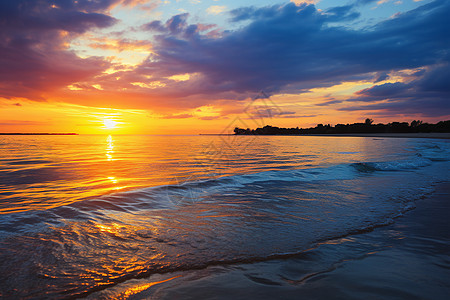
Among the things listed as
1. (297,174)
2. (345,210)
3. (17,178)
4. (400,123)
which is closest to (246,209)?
(345,210)

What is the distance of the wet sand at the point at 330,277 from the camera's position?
2564mm

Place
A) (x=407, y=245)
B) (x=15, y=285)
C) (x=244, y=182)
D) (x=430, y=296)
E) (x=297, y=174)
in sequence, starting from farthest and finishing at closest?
(x=297, y=174)
(x=244, y=182)
(x=407, y=245)
(x=15, y=285)
(x=430, y=296)

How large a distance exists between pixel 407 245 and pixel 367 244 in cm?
58

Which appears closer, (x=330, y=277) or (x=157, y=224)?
Result: (x=330, y=277)

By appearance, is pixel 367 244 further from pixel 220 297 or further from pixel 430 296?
pixel 220 297

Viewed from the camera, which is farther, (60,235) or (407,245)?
(60,235)

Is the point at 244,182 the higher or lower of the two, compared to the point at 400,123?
lower

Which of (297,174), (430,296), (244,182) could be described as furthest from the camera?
(297,174)

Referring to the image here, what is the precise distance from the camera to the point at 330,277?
9.52 feet

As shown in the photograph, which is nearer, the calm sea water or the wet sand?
the wet sand

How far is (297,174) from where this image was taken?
40.3 ft

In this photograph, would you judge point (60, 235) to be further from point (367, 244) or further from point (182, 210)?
point (367, 244)

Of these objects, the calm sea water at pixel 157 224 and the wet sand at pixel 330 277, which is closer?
the wet sand at pixel 330 277

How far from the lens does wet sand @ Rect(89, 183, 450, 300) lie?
2564 millimetres
